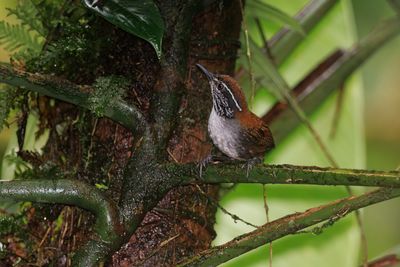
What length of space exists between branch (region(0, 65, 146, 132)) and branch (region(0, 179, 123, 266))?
0.18 m

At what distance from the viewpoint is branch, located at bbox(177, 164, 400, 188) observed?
64.6 inches

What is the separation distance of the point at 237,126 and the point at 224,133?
0.14 m

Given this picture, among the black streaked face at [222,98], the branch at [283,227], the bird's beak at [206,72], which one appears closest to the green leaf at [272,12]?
the black streaked face at [222,98]

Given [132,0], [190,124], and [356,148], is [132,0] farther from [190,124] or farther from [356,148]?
[356,148]

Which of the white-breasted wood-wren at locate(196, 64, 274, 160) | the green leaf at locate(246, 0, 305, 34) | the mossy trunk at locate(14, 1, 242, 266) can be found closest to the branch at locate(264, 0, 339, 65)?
the green leaf at locate(246, 0, 305, 34)

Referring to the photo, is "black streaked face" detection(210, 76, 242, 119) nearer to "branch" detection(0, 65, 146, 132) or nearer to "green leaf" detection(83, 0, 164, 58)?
"branch" detection(0, 65, 146, 132)

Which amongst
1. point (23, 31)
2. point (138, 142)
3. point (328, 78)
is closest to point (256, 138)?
point (328, 78)

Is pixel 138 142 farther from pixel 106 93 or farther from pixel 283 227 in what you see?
pixel 283 227

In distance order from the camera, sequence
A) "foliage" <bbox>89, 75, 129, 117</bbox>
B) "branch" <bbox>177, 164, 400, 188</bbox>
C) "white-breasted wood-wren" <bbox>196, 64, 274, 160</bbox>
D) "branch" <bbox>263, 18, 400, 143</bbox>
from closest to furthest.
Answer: "branch" <bbox>177, 164, 400, 188</bbox> < "foliage" <bbox>89, 75, 129, 117</bbox> < "white-breasted wood-wren" <bbox>196, 64, 274, 160</bbox> < "branch" <bbox>263, 18, 400, 143</bbox>

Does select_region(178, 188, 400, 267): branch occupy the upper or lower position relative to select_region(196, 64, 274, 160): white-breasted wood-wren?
lower

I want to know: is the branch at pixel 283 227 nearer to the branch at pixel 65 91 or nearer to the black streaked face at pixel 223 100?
the branch at pixel 65 91

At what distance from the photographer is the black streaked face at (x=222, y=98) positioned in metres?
2.07

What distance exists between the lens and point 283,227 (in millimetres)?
1699

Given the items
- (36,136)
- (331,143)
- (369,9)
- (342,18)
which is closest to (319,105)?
(331,143)
